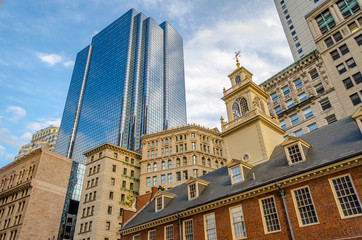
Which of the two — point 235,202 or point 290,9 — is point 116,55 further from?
point 235,202

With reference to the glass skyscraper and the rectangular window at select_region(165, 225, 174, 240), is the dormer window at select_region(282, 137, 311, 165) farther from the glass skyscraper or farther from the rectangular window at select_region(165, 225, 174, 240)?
the glass skyscraper

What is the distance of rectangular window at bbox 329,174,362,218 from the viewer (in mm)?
17141

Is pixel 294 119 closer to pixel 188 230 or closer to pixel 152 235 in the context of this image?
pixel 188 230

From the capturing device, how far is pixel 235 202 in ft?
77.8

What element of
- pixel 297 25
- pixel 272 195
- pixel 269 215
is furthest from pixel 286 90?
pixel 297 25

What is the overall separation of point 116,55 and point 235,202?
173 m

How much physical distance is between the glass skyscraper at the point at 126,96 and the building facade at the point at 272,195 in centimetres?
10907

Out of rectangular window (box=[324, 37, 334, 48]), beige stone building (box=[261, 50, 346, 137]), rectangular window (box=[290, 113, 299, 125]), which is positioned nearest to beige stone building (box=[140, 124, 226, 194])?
beige stone building (box=[261, 50, 346, 137])

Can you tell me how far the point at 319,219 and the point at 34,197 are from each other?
66.7m

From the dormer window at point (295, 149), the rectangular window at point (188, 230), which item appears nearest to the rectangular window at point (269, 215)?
the dormer window at point (295, 149)

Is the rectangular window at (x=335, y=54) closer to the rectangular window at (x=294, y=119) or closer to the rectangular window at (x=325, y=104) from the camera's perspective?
the rectangular window at (x=325, y=104)

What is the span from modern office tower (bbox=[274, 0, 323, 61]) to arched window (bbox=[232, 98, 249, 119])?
5952cm

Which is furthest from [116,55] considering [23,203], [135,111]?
[23,203]

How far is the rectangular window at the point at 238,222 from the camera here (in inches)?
884
